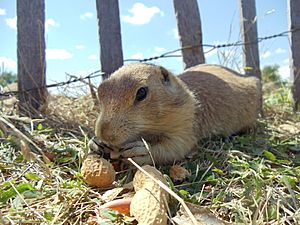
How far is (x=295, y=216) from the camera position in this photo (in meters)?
1.83

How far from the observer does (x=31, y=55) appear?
13.3 ft

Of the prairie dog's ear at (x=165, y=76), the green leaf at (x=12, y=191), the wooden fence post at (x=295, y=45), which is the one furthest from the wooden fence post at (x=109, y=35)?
the wooden fence post at (x=295, y=45)

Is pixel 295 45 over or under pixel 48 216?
over

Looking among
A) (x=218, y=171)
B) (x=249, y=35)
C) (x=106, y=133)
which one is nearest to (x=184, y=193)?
(x=218, y=171)

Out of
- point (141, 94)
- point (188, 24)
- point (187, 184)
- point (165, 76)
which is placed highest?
point (188, 24)

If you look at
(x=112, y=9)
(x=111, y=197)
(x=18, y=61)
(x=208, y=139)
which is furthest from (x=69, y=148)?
(x=112, y=9)

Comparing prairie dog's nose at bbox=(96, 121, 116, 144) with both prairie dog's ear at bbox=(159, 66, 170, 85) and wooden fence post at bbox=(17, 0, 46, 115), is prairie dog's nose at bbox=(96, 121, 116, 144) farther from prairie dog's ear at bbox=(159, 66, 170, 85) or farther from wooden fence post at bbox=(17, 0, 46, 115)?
wooden fence post at bbox=(17, 0, 46, 115)

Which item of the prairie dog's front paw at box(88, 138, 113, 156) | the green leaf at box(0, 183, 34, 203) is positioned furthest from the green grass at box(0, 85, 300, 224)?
the prairie dog's front paw at box(88, 138, 113, 156)

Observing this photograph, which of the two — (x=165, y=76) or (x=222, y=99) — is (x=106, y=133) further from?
(x=222, y=99)

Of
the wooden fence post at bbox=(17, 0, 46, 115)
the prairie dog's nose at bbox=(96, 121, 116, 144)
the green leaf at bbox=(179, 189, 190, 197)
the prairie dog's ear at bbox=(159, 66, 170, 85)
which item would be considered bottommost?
the green leaf at bbox=(179, 189, 190, 197)

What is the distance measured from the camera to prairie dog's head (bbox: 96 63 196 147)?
2.53 metres

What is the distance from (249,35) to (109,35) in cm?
223

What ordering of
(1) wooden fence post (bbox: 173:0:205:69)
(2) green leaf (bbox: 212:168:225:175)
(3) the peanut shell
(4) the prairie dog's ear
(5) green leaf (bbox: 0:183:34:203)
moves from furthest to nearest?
(1) wooden fence post (bbox: 173:0:205:69)
(4) the prairie dog's ear
(2) green leaf (bbox: 212:168:225:175)
(3) the peanut shell
(5) green leaf (bbox: 0:183:34:203)

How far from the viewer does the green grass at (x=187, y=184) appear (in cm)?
187
